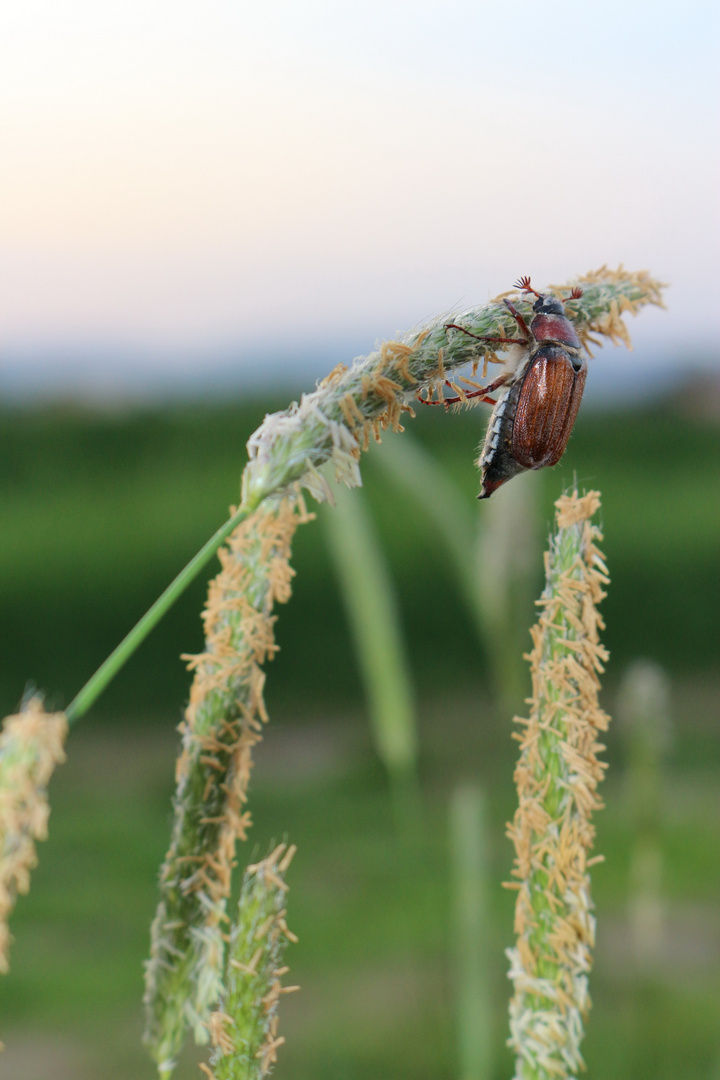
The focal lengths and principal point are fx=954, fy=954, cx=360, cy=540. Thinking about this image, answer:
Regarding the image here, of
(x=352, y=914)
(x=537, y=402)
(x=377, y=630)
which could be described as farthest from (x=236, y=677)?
(x=352, y=914)

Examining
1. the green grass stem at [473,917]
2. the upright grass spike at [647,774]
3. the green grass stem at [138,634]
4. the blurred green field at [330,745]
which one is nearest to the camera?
the green grass stem at [138,634]

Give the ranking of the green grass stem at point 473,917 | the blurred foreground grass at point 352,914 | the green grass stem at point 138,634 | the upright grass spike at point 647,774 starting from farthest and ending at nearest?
1. the blurred foreground grass at point 352,914
2. the upright grass spike at point 647,774
3. the green grass stem at point 473,917
4. the green grass stem at point 138,634

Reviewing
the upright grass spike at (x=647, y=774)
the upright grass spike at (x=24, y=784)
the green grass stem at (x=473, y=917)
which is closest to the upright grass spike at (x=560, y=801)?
the upright grass spike at (x=24, y=784)

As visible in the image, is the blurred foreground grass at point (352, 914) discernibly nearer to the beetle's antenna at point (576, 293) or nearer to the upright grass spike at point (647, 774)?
the upright grass spike at point (647, 774)

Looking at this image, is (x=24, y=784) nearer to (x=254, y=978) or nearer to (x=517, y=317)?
(x=254, y=978)

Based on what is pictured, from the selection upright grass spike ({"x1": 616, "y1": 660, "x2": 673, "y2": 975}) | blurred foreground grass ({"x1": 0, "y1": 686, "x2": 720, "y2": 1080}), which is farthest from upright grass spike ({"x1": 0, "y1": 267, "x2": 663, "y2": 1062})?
upright grass spike ({"x1": 616, "y1": 660, "x2": 673, "y2": 975})

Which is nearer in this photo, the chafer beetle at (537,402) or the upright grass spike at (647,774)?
the chafer beetle at (537,402)

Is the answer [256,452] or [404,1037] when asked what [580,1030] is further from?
[404,1037]
